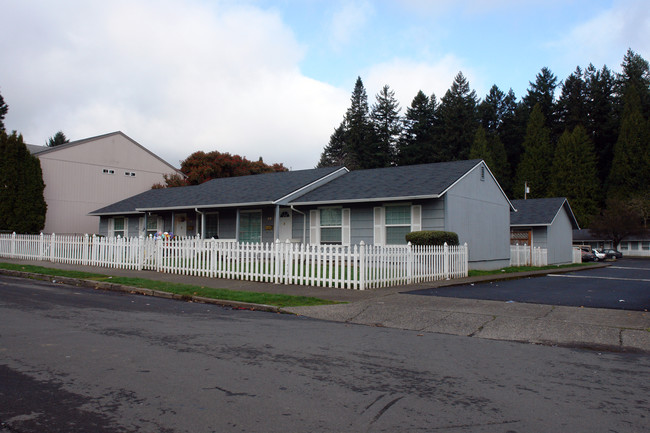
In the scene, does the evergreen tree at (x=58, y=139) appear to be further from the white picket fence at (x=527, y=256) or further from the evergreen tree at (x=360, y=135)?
the white picket fence at (x=527, y=256)

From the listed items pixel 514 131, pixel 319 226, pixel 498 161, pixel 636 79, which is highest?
pixel 636 79

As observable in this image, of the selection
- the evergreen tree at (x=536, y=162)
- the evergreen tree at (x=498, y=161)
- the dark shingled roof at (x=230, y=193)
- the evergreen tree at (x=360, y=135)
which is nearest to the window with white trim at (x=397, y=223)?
the dark shingled roof at (x=230, y=193)

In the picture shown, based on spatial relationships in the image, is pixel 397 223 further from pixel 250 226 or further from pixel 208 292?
pixel 208 292

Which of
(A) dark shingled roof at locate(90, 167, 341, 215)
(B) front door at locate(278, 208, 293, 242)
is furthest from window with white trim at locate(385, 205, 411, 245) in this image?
(B) front door at locate(278, 208, 293, 242)

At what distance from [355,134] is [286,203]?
55.2 meters

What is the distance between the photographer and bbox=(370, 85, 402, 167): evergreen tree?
7512cm

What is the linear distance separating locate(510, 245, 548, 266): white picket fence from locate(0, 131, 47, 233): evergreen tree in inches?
1190

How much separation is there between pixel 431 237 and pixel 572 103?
7432cm

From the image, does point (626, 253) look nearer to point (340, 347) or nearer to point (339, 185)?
point (339, 185)

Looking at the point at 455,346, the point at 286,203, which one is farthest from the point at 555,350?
the point at 286,203

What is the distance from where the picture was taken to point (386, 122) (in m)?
76.9

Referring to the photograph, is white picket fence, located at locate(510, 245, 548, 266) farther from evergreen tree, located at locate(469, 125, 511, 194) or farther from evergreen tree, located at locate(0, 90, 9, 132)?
evergreen tree, located at locate(0, 90, 9, 132)

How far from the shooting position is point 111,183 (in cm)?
3944

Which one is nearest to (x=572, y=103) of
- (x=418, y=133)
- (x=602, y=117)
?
(x=602, y=117)
